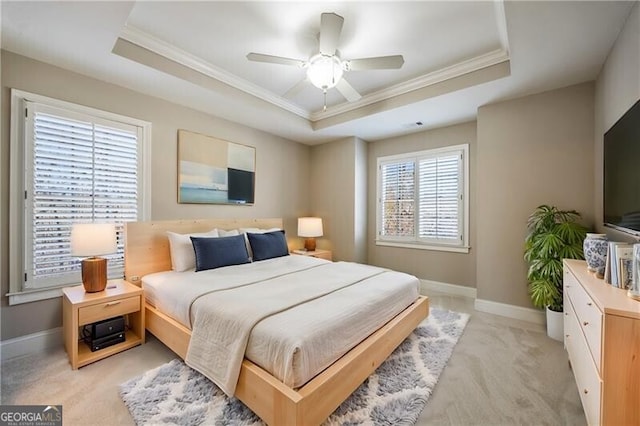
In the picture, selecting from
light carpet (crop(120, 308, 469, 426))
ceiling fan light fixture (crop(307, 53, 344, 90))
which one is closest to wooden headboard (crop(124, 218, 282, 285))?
light carpet (crop(120, 308, 469, 426))

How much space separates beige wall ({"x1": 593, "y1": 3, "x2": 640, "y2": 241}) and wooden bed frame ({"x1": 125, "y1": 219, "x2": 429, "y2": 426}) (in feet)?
5.95

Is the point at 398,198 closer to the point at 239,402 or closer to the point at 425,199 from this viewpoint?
the point at 425,199

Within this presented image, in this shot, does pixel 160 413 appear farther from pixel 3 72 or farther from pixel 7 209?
pixel 3 72

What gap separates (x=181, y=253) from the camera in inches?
113

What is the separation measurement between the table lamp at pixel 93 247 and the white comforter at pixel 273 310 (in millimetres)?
513

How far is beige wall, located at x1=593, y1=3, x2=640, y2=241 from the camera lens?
5.69 ft

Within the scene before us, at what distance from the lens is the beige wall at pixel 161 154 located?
222 cm

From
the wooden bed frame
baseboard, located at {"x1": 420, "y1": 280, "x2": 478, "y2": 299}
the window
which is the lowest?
baseboard, located at {"x1": 420, "y1": 280, "x2": 478, "y2": 299}

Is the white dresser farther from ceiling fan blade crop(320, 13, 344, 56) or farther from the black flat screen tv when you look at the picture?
ceiling fan blade crop(320, 13, 344, 56)

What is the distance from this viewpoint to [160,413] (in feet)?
5.32

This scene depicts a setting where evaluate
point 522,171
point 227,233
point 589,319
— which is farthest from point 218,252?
point 522,171

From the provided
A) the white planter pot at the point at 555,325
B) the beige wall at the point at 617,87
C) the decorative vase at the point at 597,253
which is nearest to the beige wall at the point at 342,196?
the white planter pot at the point at 555,325

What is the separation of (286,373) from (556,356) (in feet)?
7.75

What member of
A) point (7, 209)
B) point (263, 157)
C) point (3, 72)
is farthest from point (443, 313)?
point (3, 72)
